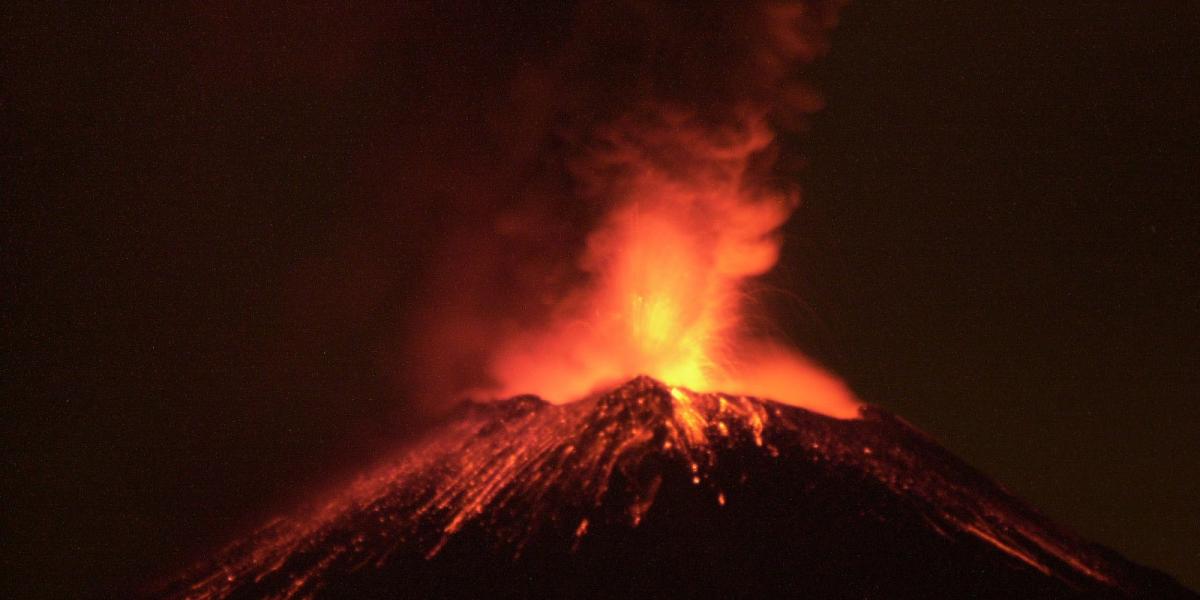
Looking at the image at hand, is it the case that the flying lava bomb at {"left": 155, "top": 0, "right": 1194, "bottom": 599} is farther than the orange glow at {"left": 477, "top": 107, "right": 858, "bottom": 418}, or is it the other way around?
the orange glow at {"left": 477, "top": 107, "right": 858, "bottom": 418}

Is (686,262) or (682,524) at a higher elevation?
(686,262)

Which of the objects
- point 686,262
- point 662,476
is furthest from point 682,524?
point 686,262

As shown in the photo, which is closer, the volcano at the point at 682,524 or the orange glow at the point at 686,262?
the volcano at the point at 682,524

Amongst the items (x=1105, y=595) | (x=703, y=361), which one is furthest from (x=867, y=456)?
(x=703, y=361)

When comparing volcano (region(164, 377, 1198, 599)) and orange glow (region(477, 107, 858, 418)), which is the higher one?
orange glow (region(477, 107, 858, 418))

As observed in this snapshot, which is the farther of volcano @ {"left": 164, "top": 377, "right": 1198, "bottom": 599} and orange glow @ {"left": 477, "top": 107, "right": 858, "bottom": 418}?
Answer: orange glow @ {"left": 477, "top": 107, "right": 858, "bottom": 418}

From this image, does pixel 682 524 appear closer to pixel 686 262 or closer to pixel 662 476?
pixel 662 476

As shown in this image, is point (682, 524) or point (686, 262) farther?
point (686, 262)

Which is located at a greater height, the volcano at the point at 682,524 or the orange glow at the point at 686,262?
the orange glow at the point at 686,262

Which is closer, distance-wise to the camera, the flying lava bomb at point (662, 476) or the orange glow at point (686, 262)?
the flying lava bomb at point (662, 476)
